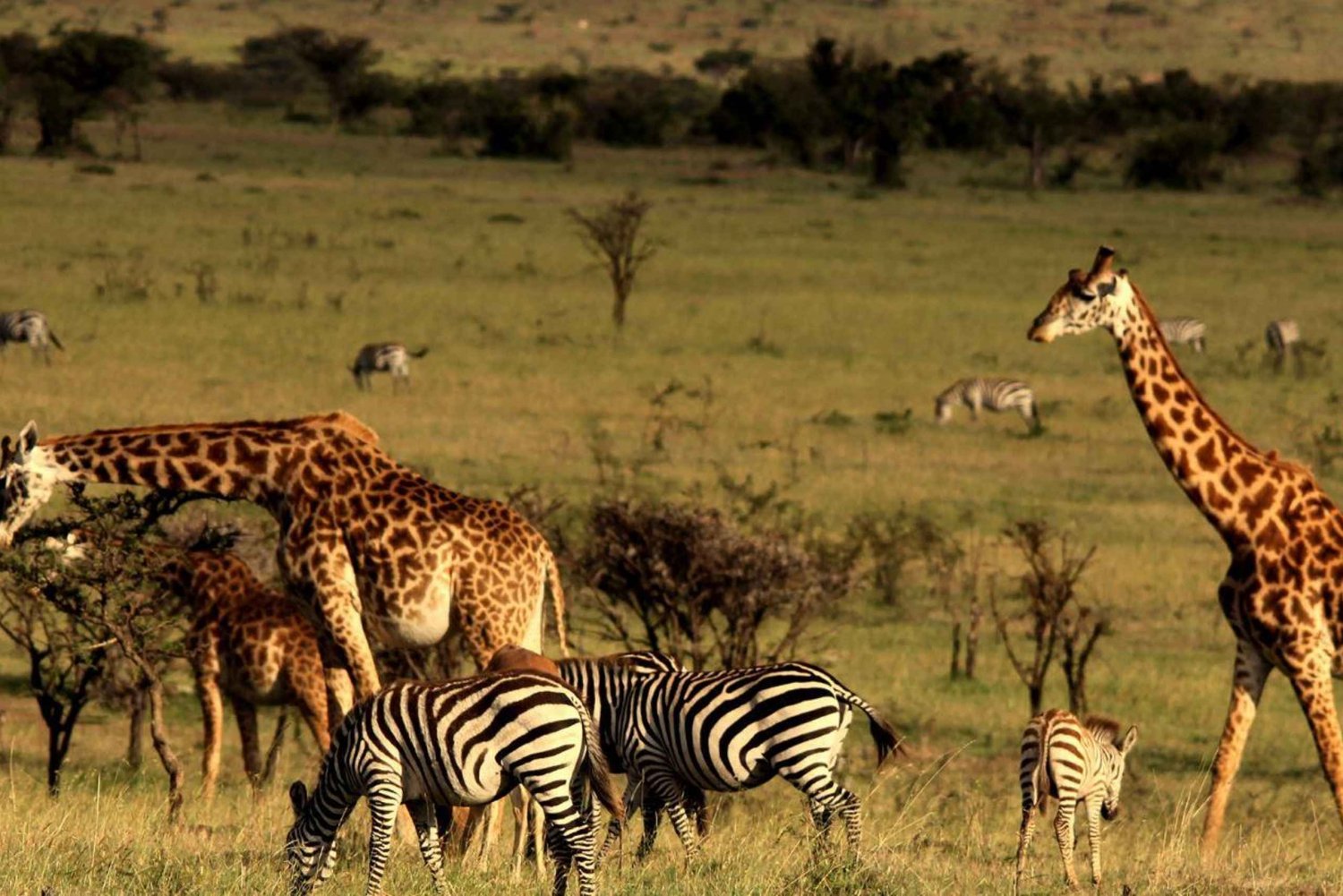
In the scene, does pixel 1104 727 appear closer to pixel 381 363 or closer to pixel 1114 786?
pixel 1114 786

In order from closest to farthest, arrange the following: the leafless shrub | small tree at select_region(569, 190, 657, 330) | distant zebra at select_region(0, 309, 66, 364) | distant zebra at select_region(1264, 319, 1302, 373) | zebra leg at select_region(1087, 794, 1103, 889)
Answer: zebra leg at select_region(1087, 794, 1103, 889), the leafless shrub, distant zebra at select_region(0, 309, 66, 364), distant zebra at select_region(1264, 319, 1302, 373), small tree at select_region(569, 190, 657, 330)

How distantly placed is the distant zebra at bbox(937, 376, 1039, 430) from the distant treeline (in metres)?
38.6

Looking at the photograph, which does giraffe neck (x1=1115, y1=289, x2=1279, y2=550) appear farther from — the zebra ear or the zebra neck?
the zebra ear

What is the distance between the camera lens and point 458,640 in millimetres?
16125

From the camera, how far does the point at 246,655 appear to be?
13.9 m

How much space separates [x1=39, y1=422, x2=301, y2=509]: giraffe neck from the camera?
1143 centimetres

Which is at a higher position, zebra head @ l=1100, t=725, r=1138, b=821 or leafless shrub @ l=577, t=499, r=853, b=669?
zebra head @ l=1100, t=725, r=1138, b=821

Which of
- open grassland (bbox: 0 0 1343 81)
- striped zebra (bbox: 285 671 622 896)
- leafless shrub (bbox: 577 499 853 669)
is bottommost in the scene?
open grassland (bbox: 0 0 1343 81)

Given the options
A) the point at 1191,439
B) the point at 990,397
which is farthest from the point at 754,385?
the point at 1191,439

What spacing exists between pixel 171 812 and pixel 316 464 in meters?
1.90

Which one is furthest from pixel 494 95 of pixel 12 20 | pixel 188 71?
pixel 12 20

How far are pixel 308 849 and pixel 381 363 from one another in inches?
978

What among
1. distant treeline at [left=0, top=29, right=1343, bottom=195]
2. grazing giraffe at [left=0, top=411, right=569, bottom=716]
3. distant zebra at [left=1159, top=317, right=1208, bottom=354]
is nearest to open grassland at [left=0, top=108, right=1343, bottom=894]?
distant zebra at [left=1159, top=317, right=1208, bottom=354]

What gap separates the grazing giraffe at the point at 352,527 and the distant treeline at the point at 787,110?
2309 inches
